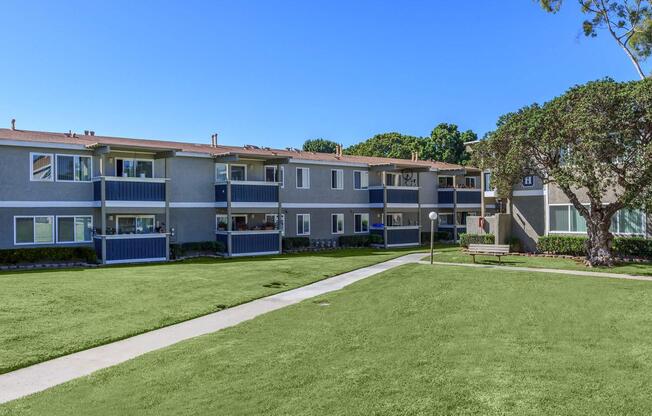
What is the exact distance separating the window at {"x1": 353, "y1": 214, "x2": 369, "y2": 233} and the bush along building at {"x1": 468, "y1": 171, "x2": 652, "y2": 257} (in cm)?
871

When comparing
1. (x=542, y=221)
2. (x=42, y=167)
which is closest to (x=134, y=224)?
(x=42, y=167)

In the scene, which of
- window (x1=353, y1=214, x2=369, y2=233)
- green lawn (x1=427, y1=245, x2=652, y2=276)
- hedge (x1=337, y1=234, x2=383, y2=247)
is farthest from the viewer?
window (x1=353, y1=214, x2=369, y2=233)

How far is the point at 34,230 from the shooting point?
24766 millimetres

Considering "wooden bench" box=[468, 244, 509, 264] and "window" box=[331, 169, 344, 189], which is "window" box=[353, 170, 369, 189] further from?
"wooden bench" box=[468, 244, 509, 264]

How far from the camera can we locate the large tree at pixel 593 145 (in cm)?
2052

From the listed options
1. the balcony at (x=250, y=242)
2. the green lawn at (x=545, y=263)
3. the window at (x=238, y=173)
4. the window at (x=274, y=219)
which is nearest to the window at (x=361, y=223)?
the window at (x=274, y=219)

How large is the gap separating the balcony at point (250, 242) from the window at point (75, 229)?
710 centimetres

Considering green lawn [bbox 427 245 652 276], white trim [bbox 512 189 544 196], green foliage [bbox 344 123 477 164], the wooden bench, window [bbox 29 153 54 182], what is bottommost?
green lawn [bbox 427 245 652 276]

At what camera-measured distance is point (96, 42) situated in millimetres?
23953

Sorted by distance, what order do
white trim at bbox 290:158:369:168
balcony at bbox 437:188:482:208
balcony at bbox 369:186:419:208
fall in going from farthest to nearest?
balcony at bbox 437:188:482:208, balcony at bbox 369:186:419:208, white trim at bbox 290:158:369:168

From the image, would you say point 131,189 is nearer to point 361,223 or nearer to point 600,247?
point 361,223

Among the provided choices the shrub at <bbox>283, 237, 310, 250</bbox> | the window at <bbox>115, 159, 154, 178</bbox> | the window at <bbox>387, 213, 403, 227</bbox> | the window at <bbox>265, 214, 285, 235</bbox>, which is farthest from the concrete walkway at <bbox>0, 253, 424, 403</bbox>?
the window at <bbox>387, 213, 403, 227</bbox>

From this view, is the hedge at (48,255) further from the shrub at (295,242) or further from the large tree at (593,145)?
the large tree at (593,145)

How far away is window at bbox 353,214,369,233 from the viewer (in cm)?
3816
